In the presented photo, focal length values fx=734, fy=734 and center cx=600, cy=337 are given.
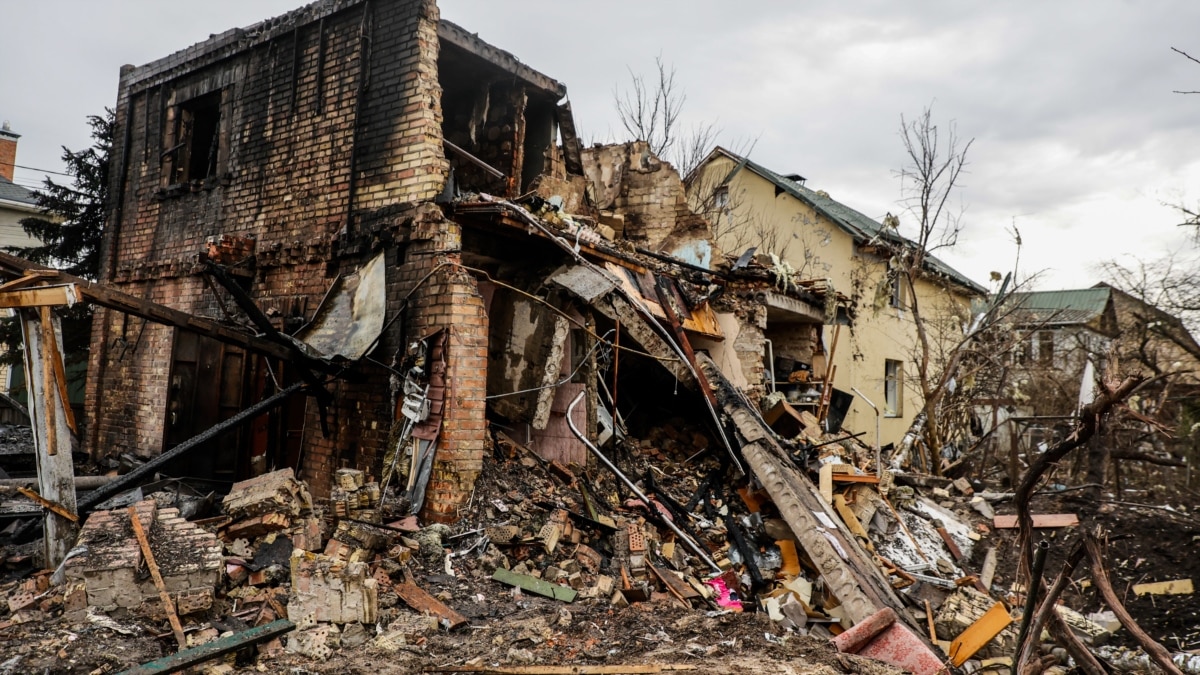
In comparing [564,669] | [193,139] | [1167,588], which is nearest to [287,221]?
[193,139]

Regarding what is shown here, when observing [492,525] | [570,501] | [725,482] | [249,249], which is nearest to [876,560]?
[725,482]

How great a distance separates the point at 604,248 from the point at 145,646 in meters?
5.26

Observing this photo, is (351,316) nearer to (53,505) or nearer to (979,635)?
(53,505)

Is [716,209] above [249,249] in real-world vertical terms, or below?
above

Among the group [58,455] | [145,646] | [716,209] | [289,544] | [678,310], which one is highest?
[716,209]

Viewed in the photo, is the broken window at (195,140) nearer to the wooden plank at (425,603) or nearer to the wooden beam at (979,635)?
the wooden plank at (425,603)

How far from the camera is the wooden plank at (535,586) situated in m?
5.66

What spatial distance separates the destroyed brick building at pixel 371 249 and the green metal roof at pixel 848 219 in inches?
308

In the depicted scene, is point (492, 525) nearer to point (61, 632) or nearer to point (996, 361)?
point (61, 632)

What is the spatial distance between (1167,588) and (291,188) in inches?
404

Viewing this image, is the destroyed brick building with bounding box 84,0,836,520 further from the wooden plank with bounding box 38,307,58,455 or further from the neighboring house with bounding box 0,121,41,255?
the neighboring house with bounding box 0,121,41,255

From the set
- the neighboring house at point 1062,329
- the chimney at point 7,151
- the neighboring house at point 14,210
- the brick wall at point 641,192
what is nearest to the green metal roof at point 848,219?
the neighboring house at point 1062,329

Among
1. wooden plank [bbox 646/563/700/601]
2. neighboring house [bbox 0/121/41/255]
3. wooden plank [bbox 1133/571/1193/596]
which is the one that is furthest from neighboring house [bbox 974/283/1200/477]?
neighboring house [bbox 0/121/41/255]

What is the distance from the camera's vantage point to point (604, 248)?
7863 millimetres
